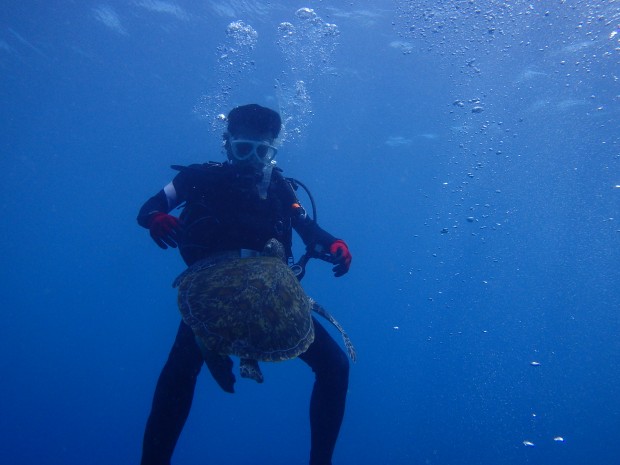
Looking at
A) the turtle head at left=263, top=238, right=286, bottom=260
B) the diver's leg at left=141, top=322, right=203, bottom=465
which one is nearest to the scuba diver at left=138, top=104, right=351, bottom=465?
the diver's leg at left=141, top=322, right=203, bottom=465

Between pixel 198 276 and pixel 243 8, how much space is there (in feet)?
44.3

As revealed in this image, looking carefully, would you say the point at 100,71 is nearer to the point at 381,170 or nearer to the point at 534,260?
the point at 381,170

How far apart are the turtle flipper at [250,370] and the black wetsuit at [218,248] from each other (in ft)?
2.46

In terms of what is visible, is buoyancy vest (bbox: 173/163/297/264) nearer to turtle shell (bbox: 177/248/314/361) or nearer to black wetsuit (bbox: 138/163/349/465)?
black wetsuit (bbox: 138/163/349/465)

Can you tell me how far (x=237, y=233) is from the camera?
11.9ft

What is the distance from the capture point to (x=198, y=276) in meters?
3.21

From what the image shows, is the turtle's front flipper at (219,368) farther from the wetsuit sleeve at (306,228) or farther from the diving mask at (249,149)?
the diving mask at (249,149)

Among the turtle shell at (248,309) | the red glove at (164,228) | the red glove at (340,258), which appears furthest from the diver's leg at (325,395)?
the red glove at (164,228)

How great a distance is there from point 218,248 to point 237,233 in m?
0.21

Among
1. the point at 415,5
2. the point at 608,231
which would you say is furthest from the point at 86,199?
the point at 608,231

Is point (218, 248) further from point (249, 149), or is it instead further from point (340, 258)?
point (340, 258)

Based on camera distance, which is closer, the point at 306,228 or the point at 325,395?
the point at 325,395

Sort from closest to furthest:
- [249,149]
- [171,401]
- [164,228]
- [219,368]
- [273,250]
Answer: [219,368], [171,401], [164,228], [273,250], [249,149]

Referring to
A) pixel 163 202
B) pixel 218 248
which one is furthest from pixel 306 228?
pixel 163 202
